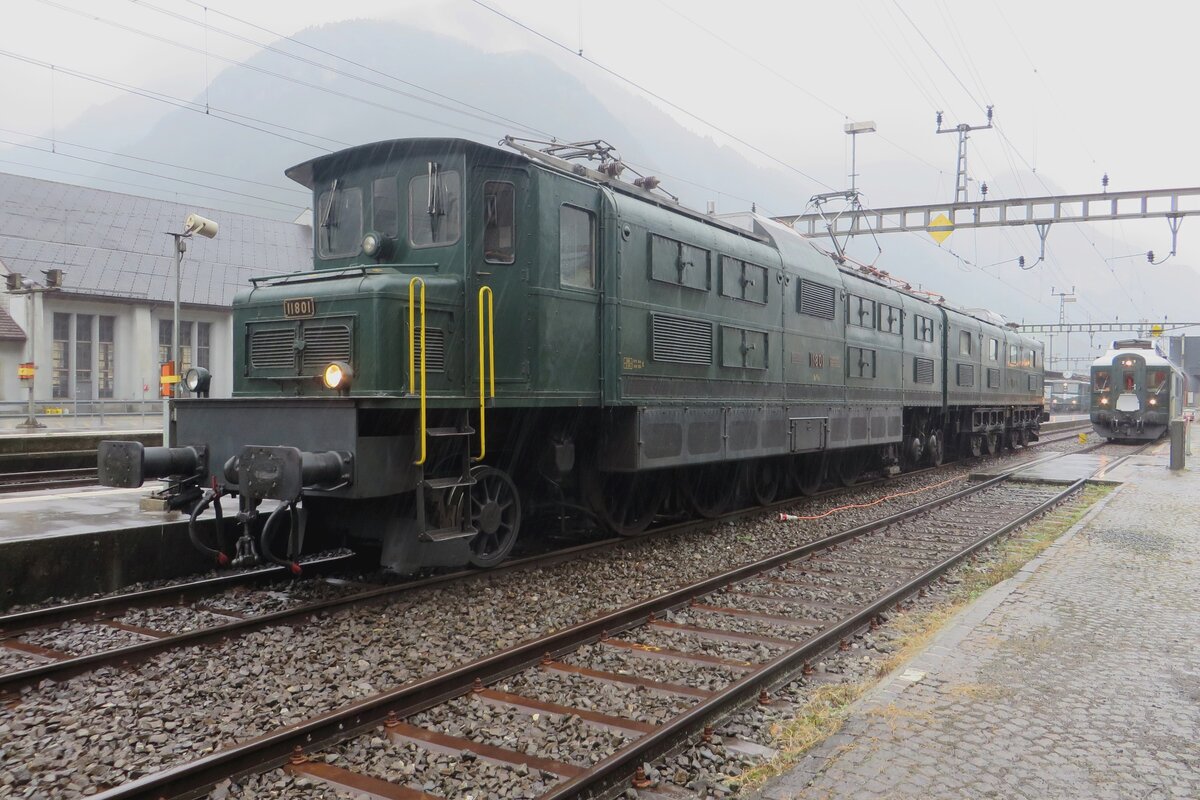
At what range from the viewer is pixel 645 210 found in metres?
9.41

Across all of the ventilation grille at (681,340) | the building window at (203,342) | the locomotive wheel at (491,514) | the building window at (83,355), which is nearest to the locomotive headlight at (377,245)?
the locomotive wheel at (491,514)

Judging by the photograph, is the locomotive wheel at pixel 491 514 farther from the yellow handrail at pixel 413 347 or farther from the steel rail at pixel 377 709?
the steel rail at pixel 377 709

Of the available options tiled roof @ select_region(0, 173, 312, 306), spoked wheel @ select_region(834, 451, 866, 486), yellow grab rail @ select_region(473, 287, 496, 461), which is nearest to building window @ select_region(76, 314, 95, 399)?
tiled roof @ select_region(0, 173, 312, 306)

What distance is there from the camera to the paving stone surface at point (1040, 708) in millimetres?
3787

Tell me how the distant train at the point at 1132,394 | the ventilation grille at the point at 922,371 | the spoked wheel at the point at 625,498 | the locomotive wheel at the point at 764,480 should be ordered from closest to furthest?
the spoked wheel at the point at 625,498, the locomotive wheel at the point at 764,480, the ventilation grille at the point at 922,371, the distant train at the point at 1132,394

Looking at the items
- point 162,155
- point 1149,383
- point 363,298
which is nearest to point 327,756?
point 363,298

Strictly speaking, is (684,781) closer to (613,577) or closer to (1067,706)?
(1067,706)

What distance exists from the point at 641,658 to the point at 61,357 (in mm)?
32553

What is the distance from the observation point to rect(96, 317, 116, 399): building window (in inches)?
1282

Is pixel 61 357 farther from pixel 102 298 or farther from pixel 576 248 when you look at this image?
pixel 576 248

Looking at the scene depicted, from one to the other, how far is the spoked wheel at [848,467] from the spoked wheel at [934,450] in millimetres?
4216

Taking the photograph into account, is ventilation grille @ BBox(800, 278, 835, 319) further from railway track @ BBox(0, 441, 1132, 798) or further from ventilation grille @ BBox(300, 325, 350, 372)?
ventilation grille @ BBox(300, 325, 350, 372)

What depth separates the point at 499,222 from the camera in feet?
25.3

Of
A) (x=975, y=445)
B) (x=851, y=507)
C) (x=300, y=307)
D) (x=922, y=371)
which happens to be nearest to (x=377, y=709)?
(x=300, y=307)
